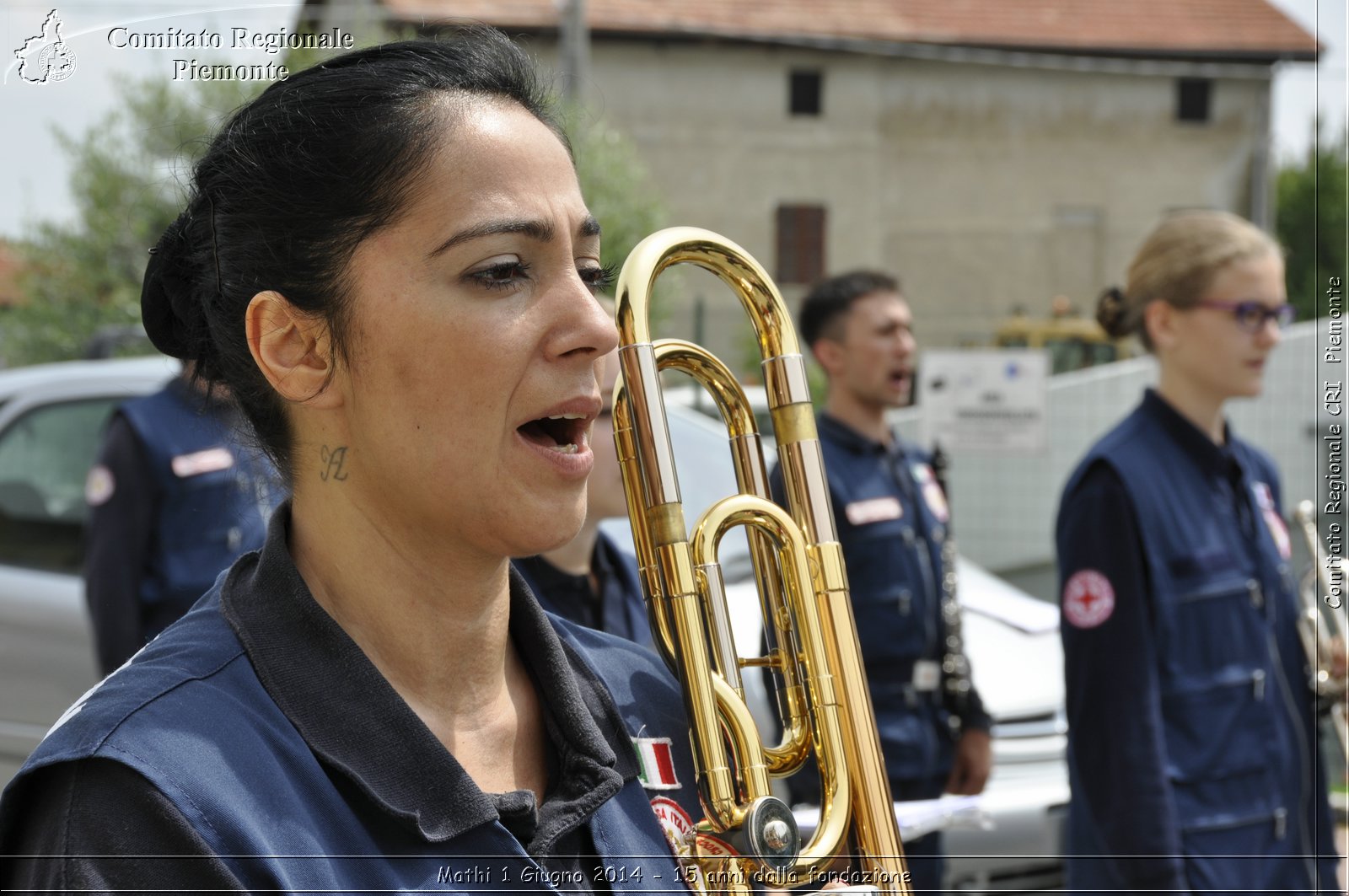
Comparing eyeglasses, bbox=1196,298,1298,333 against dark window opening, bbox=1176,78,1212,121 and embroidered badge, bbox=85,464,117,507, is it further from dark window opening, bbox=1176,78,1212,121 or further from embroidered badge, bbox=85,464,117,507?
dark window opening, bbox=1176,78,1212,121

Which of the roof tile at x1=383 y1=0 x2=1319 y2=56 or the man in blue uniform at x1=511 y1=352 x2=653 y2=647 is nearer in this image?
the man in blue uniform at x1=511 y1=352 x2=653 y2=647

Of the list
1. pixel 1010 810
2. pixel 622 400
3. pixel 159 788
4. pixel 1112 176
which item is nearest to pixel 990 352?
pixel 1010 810

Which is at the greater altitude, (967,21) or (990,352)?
(967,21)

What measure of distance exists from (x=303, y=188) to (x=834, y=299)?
390 cm

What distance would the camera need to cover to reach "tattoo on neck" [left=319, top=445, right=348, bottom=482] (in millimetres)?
1555

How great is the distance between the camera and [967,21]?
24141mm

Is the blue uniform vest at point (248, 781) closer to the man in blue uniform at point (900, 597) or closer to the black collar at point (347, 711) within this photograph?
the black collar at point (347, 711)

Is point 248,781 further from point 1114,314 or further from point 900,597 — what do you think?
point 900,597

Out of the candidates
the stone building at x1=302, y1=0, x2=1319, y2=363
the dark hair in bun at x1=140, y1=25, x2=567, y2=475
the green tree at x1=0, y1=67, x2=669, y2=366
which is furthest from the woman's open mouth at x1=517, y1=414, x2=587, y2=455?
the stone building at x1=302, y1=0, x2=1319, y2=363

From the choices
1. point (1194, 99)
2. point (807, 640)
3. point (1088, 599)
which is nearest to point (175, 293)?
point (807, 640)

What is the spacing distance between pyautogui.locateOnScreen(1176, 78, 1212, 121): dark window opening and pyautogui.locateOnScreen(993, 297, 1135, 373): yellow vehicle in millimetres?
9751

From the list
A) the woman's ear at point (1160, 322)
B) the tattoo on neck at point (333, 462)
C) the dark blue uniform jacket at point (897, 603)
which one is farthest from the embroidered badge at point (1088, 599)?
the tattoo on neck at point (333, 462)

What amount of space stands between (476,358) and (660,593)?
1.24ft

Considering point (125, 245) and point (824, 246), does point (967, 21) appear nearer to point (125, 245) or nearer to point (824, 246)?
point (824, 246)
